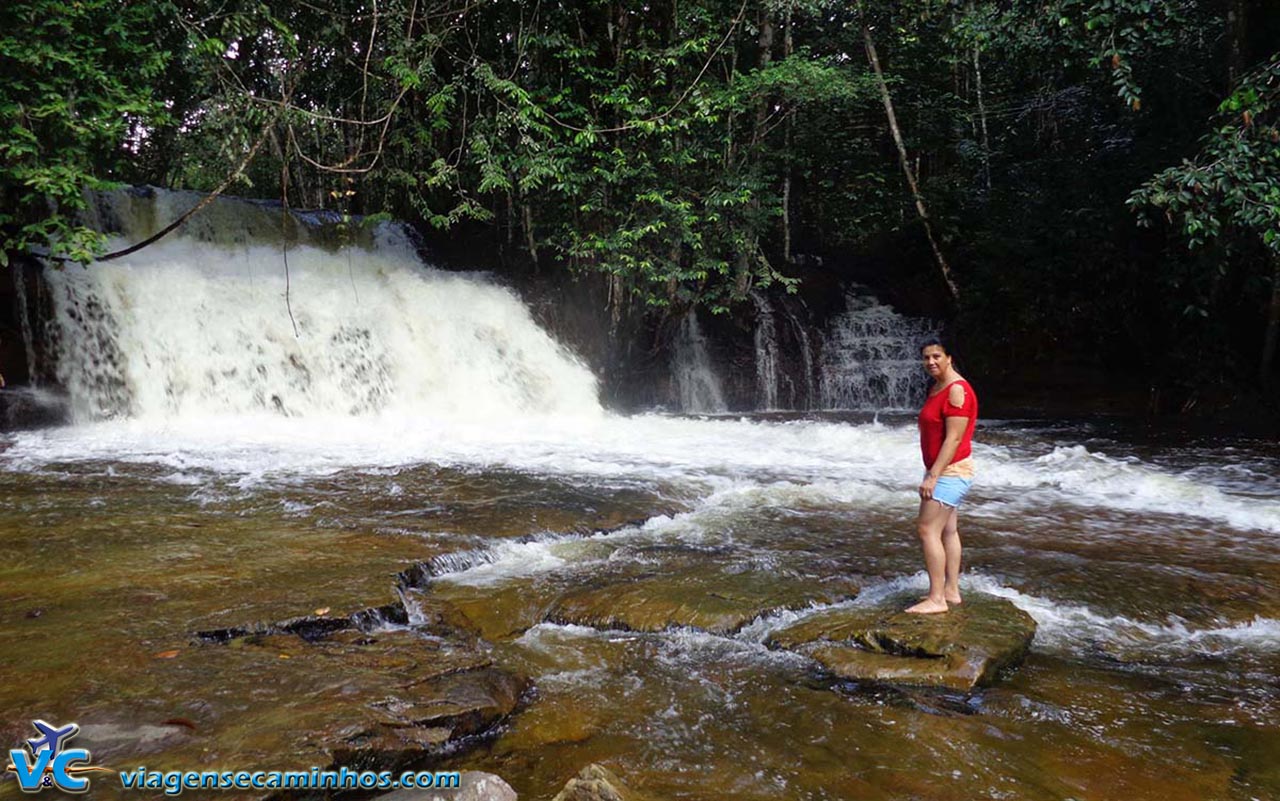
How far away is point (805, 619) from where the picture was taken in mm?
4445

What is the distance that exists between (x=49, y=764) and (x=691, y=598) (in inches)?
120

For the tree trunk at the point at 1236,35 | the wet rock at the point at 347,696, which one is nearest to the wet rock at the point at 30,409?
the wet rock at the point at 347,696

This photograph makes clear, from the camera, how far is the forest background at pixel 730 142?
976 centimetres

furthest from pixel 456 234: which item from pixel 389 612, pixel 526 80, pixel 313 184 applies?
pixel 389 612

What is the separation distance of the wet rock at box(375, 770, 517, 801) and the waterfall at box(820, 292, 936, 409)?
13.8m

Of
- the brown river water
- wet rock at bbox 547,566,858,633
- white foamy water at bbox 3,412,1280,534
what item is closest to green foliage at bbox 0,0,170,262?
white foamy water at bbox 3,412,1280,534

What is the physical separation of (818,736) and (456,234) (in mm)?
13551

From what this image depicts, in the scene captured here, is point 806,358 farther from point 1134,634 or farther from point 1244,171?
point 1134,634

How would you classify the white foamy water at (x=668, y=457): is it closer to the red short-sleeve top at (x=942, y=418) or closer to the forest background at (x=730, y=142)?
the forest background at (x=730, y=142)

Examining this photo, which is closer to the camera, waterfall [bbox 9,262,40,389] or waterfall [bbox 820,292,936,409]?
waterfall [bbox 9,262,40,389]

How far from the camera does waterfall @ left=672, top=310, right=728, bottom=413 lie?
52.8 ft

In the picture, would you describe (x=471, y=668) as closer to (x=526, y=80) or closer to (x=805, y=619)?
(x=805, y=619)

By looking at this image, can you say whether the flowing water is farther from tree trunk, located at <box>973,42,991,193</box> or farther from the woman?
tree trunk, located at <box>973,42,991,193</box>

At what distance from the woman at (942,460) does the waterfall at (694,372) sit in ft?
38.5
